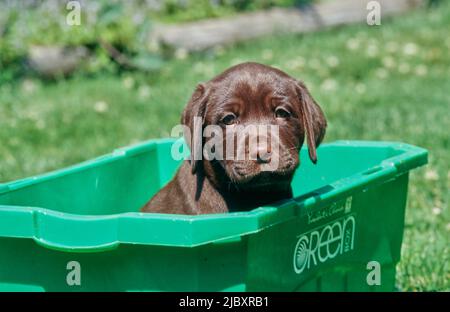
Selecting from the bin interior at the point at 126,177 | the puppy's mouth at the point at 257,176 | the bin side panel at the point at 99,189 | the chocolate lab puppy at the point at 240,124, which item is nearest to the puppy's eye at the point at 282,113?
the chocolate lab puppy at the point at 240,124

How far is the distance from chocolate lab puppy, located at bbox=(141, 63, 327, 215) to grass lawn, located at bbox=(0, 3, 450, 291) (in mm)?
924

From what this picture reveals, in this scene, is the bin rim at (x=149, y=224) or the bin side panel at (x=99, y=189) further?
the bin side panel at (x=99, y=189)

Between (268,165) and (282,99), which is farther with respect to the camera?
(282,99)

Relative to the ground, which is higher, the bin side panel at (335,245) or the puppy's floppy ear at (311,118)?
the puppy's floppy ear at (311,118)

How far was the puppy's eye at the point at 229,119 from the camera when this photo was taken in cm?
341

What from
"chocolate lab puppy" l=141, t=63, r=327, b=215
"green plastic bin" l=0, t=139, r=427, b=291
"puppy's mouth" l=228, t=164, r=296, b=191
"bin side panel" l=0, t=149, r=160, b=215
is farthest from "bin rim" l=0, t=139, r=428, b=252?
"bin side panel" l=0, t=149, r=160, b=215

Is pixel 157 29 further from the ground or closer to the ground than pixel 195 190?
further from the ground

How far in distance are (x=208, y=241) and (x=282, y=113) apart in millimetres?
828

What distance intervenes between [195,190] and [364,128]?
2.78 m

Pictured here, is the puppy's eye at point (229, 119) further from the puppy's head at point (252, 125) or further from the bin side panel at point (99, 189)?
the bin side panel at point (99, 189)
